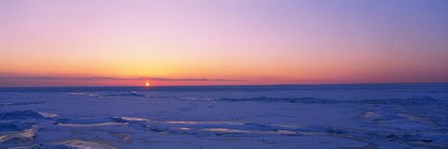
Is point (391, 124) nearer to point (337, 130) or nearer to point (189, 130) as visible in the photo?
point (337, 130)

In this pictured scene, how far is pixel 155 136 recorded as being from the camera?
11.4 metres

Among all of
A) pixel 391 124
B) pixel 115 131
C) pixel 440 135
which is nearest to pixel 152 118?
pixel 115 131

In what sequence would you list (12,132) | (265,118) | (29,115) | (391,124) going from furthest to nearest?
(29,115) → (265,118) → (391,124) → (12,132)

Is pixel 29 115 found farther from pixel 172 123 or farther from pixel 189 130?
pixel 189 130

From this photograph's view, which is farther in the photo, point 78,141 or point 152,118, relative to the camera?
point 152,118

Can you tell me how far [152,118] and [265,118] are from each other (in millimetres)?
4344

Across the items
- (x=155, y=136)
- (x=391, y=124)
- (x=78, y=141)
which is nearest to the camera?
(x=78, y=141)

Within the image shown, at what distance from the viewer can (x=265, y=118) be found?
1565cm

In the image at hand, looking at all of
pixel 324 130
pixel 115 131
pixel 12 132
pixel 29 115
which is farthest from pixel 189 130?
A: pixel 29 115

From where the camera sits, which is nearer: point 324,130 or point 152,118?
point 324,130

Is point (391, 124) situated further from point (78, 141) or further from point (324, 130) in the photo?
point (78, 141)

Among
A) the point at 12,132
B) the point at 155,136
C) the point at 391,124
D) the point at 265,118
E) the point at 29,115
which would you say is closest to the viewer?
the point at 155,136

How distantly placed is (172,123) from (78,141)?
410cm

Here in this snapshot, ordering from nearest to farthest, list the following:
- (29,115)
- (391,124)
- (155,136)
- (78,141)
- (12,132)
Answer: (78,141) < (155,136) < (12,132) < (391,124) < (29,115)
